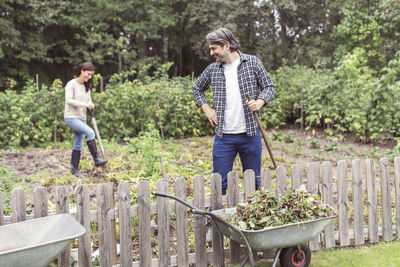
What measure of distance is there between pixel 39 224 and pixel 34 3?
1387cm

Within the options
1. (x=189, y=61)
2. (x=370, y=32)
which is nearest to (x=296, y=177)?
(x=370, y=32)

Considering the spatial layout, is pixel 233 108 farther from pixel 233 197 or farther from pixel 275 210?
pixel 275 210

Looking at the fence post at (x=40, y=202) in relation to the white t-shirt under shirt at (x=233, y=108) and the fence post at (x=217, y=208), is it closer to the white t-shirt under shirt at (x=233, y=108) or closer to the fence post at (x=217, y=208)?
the fence post at (x=217, y=208)

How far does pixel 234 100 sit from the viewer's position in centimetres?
354

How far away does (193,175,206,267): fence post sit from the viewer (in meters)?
3.14

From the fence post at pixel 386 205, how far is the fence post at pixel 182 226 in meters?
1.82

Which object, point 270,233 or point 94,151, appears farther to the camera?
point 94,151

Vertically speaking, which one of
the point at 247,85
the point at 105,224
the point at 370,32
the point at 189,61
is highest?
the point at 189,61

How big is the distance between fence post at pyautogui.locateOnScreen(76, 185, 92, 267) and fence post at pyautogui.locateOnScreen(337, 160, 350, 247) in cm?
205

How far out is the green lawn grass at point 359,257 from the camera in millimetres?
3330

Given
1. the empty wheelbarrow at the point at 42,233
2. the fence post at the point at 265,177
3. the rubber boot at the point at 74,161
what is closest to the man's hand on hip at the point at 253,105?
the fence post at the point at 265,177

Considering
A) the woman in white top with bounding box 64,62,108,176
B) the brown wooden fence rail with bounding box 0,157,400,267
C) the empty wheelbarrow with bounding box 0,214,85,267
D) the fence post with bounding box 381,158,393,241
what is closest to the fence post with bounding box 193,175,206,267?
the brown wooden fence rail with bounding box 0,157,400,267

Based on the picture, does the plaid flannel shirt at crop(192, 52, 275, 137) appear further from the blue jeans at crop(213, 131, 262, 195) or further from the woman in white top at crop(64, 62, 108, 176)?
the woman in white top at crop(64, 62, 108, 176)

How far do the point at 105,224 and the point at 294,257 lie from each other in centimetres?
138
